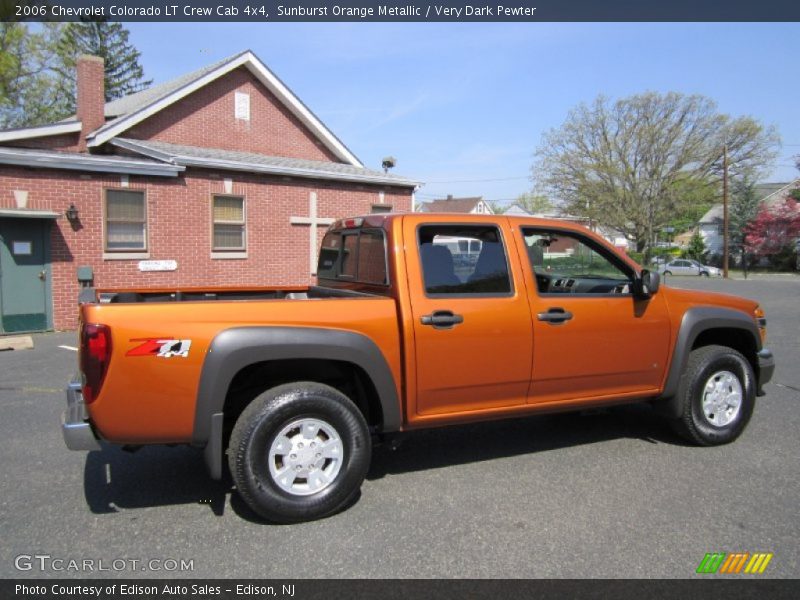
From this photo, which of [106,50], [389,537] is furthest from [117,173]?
[106,50]

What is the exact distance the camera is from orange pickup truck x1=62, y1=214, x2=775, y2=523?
3.32 meters

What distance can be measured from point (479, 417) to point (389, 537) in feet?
3.50

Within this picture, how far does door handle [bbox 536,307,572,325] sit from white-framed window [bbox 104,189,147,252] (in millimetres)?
A: 10457

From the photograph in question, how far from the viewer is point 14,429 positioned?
209 inches

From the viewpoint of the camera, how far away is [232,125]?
17.1m

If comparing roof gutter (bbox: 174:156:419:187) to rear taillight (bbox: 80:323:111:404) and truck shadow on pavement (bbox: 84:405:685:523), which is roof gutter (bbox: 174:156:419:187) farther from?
rear taillight (bbox: 80:323:111:404)

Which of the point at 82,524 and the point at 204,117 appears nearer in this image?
the point at 82,524

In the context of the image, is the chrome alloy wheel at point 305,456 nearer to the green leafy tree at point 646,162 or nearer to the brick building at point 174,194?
the brick building at point 174,194

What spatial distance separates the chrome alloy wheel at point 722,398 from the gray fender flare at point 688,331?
0.28m

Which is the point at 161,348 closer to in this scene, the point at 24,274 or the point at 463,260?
the point at 463,260

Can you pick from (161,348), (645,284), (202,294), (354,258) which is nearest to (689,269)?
(645,284)

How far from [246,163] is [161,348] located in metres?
11.1

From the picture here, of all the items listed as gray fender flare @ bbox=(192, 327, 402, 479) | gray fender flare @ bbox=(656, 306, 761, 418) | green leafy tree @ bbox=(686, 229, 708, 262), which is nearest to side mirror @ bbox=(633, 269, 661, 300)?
gray fender flare @ bbox=(656, 306, 761, 418)

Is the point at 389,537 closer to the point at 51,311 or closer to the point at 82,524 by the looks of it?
the point at 82,524
